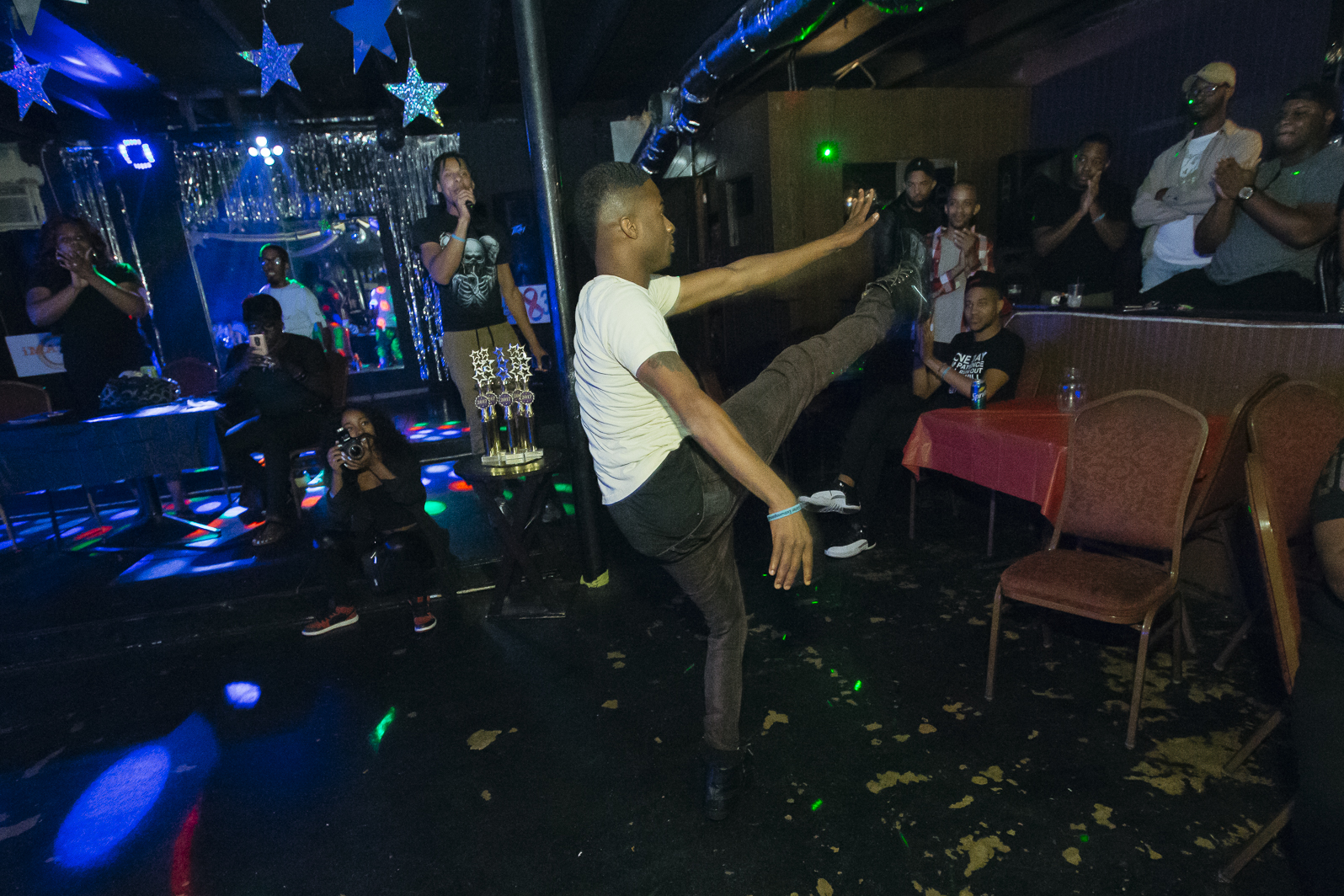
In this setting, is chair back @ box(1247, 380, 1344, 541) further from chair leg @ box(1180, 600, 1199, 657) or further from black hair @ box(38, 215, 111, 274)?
black hair @ box(38, 215, 111, 274)

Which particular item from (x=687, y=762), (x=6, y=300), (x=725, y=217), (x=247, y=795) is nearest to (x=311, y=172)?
(x=6, y=300)

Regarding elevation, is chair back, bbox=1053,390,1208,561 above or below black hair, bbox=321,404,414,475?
below

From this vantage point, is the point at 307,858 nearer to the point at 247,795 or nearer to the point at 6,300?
the point at 247,795

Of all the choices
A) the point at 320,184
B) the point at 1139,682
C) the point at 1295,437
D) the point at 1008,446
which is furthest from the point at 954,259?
the point at 320,184

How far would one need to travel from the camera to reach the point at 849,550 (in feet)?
12.3

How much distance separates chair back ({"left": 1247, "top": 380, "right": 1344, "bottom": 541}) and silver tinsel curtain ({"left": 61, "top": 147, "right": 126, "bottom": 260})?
421 inches

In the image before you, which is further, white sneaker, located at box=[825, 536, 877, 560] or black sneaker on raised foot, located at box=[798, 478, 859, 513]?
black sneaker on raised foot, located at box=[798, 478, 859, 513]

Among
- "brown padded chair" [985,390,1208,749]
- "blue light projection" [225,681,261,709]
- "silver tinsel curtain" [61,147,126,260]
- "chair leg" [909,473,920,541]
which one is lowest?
"blue light projection" [225,681,261,709]

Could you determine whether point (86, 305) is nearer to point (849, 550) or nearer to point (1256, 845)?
point (849, 550)

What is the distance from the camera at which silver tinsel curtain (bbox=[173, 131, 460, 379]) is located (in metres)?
8.77

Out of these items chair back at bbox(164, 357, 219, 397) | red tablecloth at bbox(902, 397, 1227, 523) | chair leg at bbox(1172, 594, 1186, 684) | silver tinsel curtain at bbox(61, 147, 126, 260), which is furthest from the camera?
silver tinsel curtain at bbox(61, 147, 126, 260)

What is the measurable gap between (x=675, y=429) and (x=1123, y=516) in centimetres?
179

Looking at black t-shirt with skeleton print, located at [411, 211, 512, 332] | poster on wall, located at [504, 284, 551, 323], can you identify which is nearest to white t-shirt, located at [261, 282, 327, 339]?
black t-shirt with skeleton print, located at [411, 211, 512, 332]

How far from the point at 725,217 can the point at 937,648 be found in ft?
23.6
